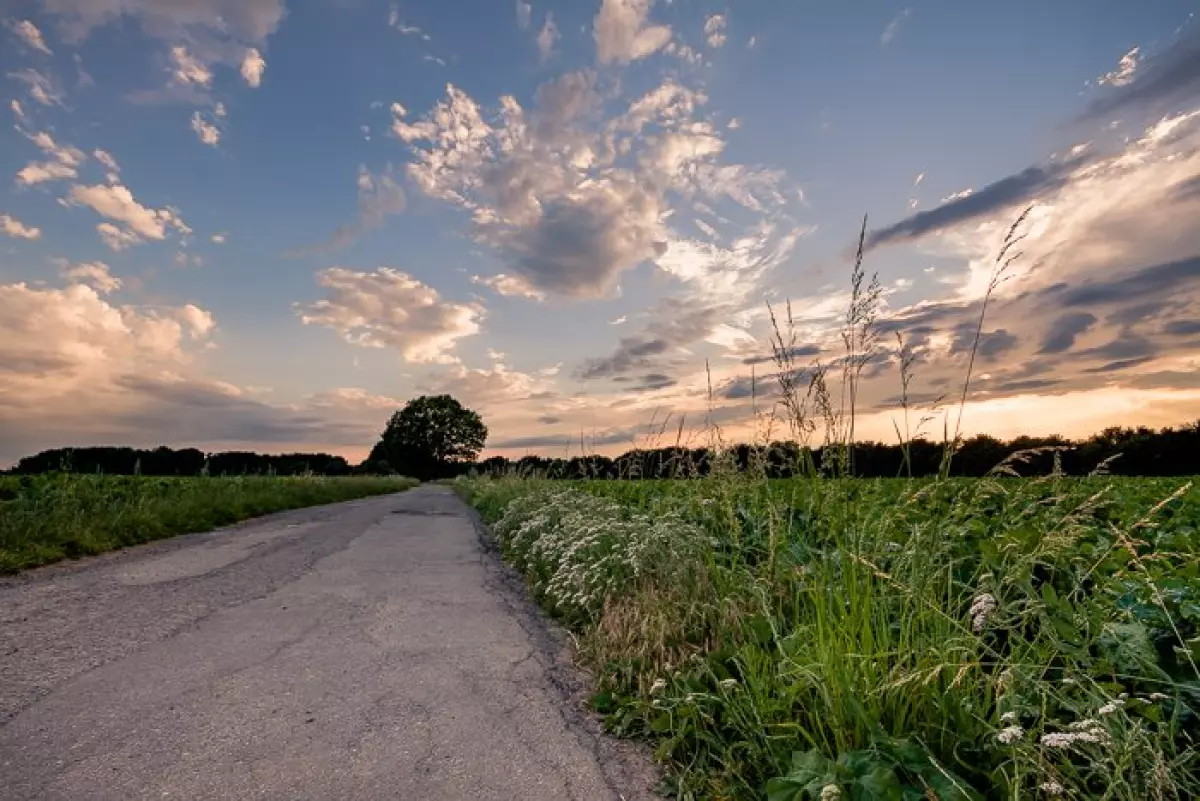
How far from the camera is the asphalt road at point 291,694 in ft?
9.62

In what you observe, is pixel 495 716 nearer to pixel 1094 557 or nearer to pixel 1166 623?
pixel 1166 623

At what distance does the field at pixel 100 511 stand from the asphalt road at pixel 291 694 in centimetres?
151

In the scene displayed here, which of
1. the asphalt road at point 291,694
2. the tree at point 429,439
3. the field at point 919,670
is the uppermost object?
the tree at point 429,439

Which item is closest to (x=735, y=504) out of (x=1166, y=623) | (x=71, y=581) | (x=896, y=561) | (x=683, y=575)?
(x=683, y=575)

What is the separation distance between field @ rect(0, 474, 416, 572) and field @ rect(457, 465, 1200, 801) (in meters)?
7.96

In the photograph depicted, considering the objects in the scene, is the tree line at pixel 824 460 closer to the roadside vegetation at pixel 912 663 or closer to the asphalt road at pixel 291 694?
the roadside vegetation at pixel 912 663

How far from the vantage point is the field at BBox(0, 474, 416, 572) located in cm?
847

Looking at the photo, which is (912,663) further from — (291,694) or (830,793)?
(291,694)

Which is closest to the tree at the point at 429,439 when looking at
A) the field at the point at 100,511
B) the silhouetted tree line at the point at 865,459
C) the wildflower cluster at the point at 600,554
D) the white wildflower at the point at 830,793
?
the silhouetted tree line at the point at 865,459

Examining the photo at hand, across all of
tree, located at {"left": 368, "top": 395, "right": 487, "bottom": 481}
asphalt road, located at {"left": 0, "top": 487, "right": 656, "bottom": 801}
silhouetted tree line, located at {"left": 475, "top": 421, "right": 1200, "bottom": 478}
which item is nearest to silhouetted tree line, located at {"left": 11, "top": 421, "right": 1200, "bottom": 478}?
silhouetted tree line, located at {"left": 475, "top": 421, "right": 1200, "bottom": 478}

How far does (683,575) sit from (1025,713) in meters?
2.26

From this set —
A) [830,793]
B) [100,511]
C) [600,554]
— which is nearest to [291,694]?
[600,554]

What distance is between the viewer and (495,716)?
3.62m

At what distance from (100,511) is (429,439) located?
212 ft
